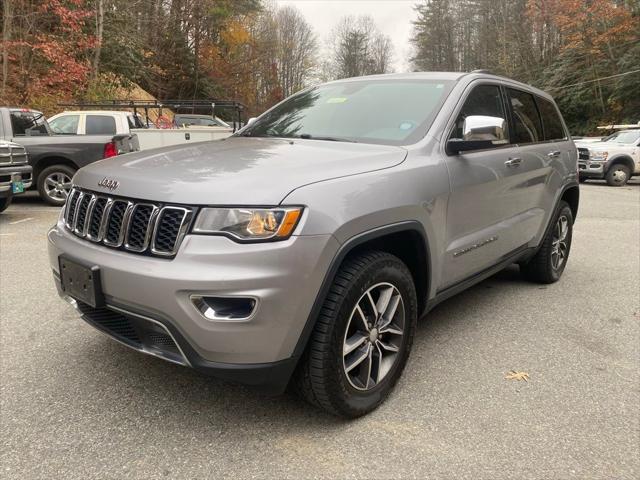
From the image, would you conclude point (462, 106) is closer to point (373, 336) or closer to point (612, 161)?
point (373, 336)

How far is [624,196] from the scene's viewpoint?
42.9 feet

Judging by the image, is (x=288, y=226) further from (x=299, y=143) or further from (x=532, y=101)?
(x=532, y=101)

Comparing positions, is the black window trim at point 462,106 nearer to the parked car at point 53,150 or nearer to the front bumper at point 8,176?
the front bumper at point 8,176

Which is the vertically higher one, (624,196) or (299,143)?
(299,143)

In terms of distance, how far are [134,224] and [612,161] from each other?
54.3ft

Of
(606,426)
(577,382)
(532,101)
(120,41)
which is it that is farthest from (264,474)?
(120,41)

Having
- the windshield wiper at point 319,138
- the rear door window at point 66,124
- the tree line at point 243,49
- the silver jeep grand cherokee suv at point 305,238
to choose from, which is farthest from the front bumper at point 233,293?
the tree line at point 243,49

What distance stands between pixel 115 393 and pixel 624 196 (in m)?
13.6

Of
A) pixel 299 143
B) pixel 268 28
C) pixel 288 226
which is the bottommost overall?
pixel 288 226

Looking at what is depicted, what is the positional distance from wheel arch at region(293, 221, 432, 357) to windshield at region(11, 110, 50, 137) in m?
8.73

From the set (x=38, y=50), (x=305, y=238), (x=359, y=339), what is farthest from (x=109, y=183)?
(x=38, y=50)

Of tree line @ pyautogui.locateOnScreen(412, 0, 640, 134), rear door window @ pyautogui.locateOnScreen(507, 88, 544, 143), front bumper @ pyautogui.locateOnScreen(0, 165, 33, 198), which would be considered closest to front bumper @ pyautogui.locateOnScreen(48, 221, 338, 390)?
rear door window @ pyautogui.locateOnScreen(507, 88, 544, 143)

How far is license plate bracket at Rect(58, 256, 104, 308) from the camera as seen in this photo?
7.68 ft

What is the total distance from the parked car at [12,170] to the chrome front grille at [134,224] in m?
6.04
